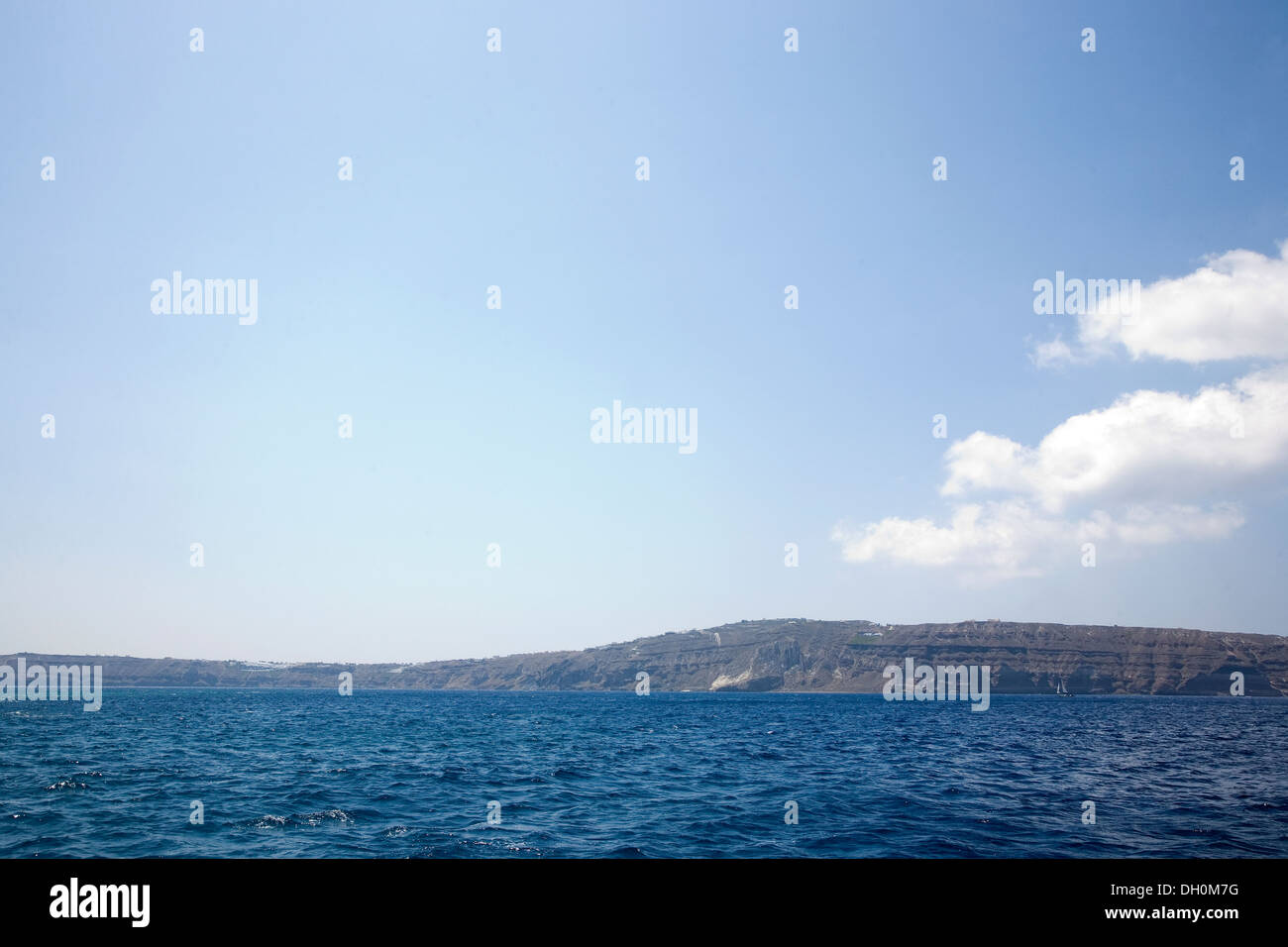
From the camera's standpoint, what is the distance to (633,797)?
28500 mm

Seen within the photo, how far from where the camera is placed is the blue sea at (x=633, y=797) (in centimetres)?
2098

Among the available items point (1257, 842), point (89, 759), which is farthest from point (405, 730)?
point (1257, 842)

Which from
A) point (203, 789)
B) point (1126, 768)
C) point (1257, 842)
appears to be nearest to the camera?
point (1257, 842)

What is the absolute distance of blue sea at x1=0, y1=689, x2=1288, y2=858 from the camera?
2098 centimetres
